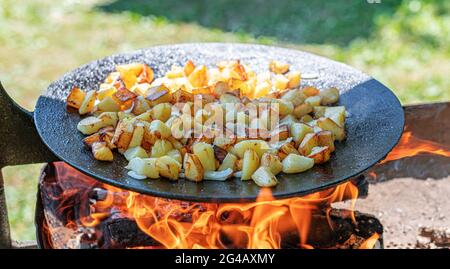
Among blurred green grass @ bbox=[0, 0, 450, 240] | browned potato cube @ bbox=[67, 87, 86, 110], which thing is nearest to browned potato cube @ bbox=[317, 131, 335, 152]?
browned potato cube @ bbox=[67, 87, 86, 110]

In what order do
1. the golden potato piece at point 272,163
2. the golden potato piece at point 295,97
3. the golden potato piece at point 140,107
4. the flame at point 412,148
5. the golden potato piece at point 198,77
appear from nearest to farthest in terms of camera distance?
the golden potato piece at point 272,163, the golden potato piece at point 140,107, the golden potato piece at point 295,97, the golden potato piece at point 198,77, the flame at point 412,148

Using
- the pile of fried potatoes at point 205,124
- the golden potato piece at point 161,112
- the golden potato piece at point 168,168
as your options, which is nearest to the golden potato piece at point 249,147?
the pile of fried potatoes at point 205,124

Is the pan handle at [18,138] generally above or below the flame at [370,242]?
above

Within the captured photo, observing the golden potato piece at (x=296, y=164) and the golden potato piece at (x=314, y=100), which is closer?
the golden potato piece at (x=296, y=164)

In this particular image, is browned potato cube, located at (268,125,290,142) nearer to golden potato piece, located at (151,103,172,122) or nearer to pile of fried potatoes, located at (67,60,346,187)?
pile of fried potatoes, located at (67,60,346,187)

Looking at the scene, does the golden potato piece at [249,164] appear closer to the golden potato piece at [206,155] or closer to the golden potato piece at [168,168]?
the golden potato piece at [206,155]

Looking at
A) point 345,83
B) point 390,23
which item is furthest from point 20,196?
point 390,23

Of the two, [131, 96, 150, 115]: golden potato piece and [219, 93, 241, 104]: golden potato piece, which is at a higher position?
[219, 93, 241, 104]: golden potato piece

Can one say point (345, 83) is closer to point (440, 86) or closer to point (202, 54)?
point (202, 54)
